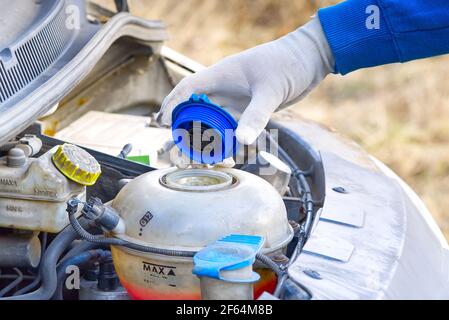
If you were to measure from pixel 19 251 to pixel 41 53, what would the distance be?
553 mm

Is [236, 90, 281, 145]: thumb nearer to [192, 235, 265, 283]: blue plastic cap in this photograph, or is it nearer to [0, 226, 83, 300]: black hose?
[192, 235, 265, 283]: blue plastic cap

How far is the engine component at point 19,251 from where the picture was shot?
141 centimetres

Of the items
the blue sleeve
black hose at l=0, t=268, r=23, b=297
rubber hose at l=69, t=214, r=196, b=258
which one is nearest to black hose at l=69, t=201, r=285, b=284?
rubber hose at l=69, t=214, r=196, b=258

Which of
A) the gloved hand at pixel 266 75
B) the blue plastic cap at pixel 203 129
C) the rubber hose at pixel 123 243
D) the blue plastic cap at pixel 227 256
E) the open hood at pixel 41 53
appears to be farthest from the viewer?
the gloved hand at pixel 266 75

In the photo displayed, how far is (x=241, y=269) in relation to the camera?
1081 mm

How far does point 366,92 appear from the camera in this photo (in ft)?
19.6

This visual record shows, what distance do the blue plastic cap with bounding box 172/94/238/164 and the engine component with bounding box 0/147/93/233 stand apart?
0.71 feet

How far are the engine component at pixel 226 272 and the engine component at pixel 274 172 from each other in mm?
593

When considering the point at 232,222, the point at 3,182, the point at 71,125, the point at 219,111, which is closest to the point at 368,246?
the point at 232,222

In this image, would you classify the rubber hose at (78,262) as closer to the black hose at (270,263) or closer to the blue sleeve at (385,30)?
the black hose at (270,263)

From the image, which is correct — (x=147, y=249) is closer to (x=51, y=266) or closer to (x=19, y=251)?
(x=51, y=266)

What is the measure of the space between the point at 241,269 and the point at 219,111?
373 mm

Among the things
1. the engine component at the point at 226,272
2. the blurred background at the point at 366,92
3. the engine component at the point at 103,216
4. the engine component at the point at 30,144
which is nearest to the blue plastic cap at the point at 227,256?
the engine component at the point at 226,272

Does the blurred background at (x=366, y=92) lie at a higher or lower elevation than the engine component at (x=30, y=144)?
lower
